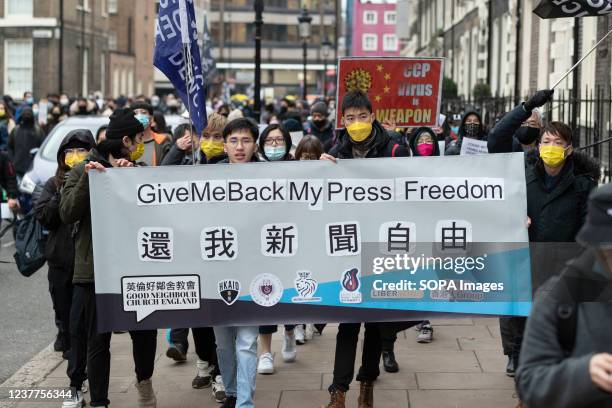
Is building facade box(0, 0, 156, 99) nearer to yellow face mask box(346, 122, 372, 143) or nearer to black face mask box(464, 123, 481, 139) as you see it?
black face mask box(464, 123, 481, 139)

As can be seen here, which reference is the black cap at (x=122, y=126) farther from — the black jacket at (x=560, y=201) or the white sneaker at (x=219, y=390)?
the black jacket at (x=560, y=201)

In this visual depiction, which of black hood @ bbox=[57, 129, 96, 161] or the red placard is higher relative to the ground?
the red placard

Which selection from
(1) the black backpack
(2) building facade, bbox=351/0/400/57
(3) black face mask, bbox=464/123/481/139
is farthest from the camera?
(2) building facade, bbox=351/0/400/57

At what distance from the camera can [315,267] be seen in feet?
20.5

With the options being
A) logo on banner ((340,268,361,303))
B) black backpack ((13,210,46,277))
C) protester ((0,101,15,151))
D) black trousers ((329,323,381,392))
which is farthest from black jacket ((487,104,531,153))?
protester ((0,101,15,151))

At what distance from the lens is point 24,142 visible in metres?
17.7

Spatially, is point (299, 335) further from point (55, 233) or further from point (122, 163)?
point (122, 163)

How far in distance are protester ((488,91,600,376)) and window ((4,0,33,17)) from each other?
41.1 m

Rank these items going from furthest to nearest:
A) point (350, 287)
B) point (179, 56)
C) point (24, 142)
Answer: point (24, 142) → point (179, 56) → point (350, 287)

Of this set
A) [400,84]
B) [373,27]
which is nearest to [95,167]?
[400,84]

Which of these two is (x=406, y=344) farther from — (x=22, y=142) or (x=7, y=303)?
(x=22, y=142)

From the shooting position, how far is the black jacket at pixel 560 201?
6.35 metres

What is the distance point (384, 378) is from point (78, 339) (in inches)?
84.8

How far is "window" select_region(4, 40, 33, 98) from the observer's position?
147 feet
